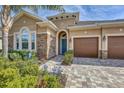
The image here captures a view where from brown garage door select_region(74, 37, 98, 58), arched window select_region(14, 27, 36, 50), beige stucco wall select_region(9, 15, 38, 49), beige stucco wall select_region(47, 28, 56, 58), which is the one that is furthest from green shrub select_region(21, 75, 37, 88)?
brown garage door select_region(74, 37, 98, 58)

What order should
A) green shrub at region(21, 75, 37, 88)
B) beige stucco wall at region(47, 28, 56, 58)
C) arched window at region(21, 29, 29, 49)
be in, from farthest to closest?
1. arched window at region(21, 29, 29, 49)
2. beige stucco wall at region(47, 28, 56, 58)
3. green shrub at region(21, 75, 37, 88)

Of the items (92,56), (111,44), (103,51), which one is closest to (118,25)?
(111,44)

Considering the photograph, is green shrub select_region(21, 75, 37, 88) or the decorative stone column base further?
the decorative stone column base

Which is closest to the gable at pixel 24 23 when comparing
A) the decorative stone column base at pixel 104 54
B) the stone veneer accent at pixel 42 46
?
the stone veneer accent at pixel 42 46

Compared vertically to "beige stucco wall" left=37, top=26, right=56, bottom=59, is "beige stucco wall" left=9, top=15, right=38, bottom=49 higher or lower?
higher

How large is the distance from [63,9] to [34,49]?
5.26 meters

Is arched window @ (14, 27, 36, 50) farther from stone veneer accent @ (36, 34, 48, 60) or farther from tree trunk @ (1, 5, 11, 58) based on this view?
tree trunk @ (1, 5, 11, 58)

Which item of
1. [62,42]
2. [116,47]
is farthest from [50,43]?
[116,47]

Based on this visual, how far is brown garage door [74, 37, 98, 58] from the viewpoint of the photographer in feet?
43.3

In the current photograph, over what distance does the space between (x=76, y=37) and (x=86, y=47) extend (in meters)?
1.69

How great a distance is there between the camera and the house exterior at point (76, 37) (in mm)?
11969

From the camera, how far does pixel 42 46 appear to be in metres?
12.1

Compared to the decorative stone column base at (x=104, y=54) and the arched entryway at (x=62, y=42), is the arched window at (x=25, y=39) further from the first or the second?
the decorative stone column base at (x=104, y=54)

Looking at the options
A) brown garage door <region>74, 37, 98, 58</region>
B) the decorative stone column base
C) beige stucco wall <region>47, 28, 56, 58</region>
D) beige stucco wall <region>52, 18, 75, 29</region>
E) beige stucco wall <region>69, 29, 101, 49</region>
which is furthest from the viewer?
beige stucco wall <region>52, 18, 75, 29</region>
